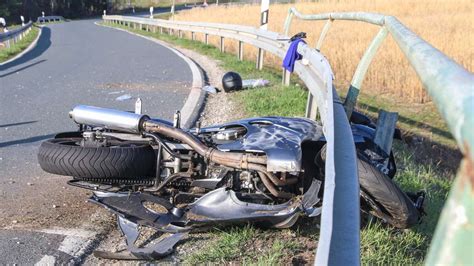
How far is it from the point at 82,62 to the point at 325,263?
11754 millimetres

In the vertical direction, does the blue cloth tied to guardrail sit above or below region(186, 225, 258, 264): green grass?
above

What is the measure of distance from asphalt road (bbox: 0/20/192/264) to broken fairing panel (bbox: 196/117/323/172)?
1.16 metres

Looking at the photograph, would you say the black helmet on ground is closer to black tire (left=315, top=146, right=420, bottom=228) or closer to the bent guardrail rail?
black tire (left=315, top=146, right=420, bottom=228)

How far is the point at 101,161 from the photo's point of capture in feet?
11.8

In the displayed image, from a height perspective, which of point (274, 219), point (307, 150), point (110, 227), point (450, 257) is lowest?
point (110, 227)

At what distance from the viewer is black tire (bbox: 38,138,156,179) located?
11.9 feet

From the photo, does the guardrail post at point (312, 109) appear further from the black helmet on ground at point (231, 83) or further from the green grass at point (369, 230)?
the black helmet on ground at point (231, 83)

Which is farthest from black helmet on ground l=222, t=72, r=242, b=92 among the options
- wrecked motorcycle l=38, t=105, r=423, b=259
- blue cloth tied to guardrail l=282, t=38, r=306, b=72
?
wrecked motorcycle l=38, t=105, r=423, b=259

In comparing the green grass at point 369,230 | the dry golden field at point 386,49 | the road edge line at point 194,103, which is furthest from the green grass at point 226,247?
the dry golden field at point 386,49

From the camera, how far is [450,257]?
2.15 ft

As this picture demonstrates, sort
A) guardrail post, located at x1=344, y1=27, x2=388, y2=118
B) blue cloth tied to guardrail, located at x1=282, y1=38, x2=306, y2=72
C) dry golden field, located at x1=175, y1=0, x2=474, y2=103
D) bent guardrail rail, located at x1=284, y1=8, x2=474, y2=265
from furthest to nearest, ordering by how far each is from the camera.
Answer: dry golden field, located at x1=175, y1=0, x2=474, y2=103
blue cloth tied to guardrail, located at x1=282, y1=38, x2=306, y2=72
guardrail post, located at x1=344, y1=27, x2=388, y2=118
bent guardrail rail, located at x1=284, y1=8, x2=474, y2=265

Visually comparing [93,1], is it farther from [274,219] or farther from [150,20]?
[274,219]

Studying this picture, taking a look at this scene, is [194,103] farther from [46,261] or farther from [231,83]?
[46,261]

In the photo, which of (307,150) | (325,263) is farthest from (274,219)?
(325,263)
